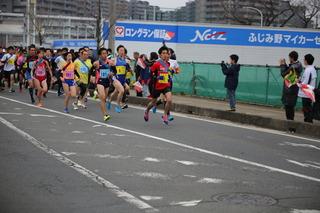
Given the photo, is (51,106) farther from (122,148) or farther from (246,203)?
(246,203)

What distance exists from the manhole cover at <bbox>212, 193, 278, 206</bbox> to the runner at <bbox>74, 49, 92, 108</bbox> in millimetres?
11005

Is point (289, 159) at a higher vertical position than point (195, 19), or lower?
lower

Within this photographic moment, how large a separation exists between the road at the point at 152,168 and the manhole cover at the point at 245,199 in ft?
0.04

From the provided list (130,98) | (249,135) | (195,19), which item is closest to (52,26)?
(195,19)

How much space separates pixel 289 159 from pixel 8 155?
4.70 metres

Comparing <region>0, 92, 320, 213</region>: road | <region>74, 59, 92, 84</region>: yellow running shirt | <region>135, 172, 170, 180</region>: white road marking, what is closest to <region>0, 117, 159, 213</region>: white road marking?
<region>0, 92, 320, 213</region>: road

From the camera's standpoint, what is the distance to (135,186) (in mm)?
7039

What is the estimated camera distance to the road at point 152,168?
6312mm

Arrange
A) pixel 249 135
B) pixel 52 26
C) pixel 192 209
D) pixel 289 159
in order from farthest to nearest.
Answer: pixel 52 26 → pixel 249 135 → pixel 289 159 → pixel 192 209

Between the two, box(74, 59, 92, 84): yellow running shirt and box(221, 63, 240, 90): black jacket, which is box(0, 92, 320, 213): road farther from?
box(74, 59, 92, 84): yellow running shirt

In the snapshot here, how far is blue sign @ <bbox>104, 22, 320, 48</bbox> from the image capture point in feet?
128

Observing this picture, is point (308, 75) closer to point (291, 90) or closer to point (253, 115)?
point (291, 90)

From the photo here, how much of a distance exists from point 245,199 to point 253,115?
8774 mm

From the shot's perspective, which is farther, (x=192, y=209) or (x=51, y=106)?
(x=51, y=106)
